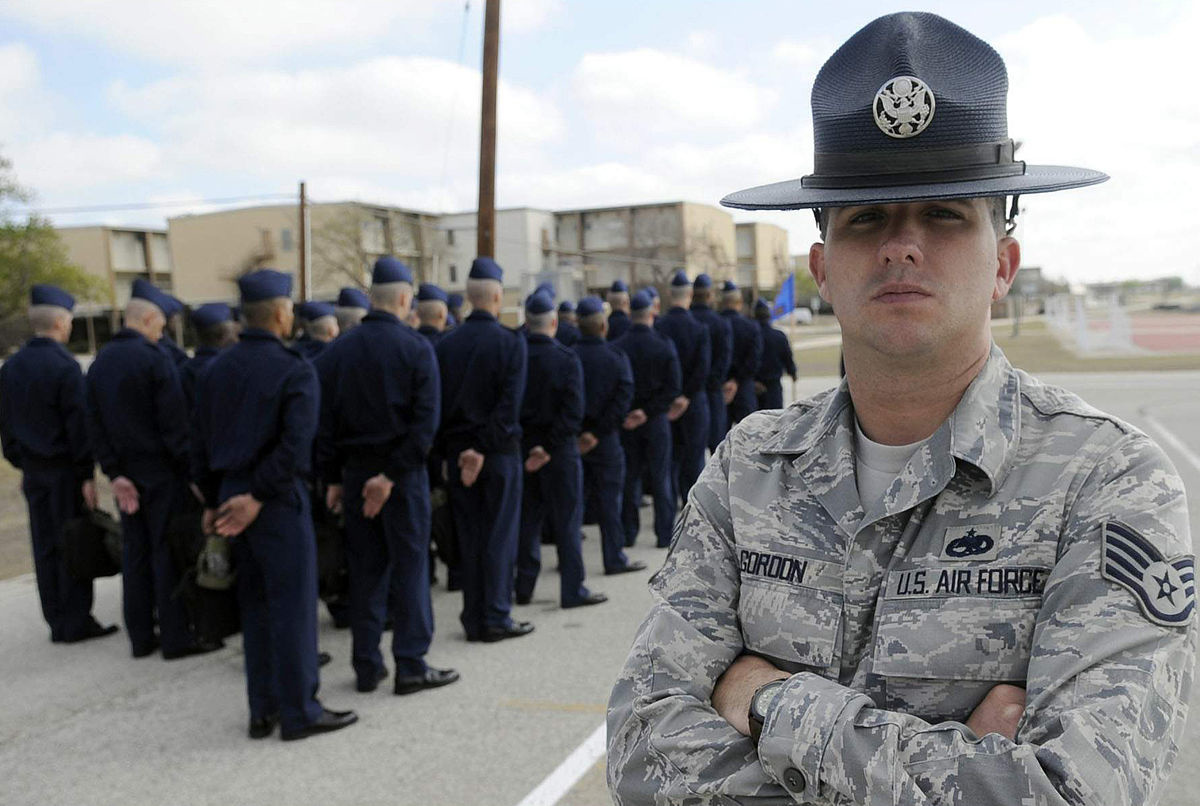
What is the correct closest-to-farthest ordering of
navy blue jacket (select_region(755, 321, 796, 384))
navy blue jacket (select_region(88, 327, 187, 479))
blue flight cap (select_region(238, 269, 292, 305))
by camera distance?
blue flight cap (select_region(238, 269, 292, 305)) → navy blue jacket (select_region(88, 327, 187, 479)) → navy blue jacket (select_region(755, 321, 796, 384))

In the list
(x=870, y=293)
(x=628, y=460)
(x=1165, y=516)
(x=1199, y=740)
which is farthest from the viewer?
(x=628, y=460)

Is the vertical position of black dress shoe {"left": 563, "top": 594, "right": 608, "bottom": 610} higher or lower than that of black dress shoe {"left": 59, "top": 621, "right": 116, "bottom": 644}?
higher

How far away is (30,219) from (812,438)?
21.6 metres

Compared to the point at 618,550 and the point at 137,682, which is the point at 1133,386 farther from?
the point at 137,682

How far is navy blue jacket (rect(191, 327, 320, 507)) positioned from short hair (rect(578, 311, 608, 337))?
3258 millimetres

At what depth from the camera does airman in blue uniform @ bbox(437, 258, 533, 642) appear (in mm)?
5539

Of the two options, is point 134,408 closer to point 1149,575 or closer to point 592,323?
point 592,323

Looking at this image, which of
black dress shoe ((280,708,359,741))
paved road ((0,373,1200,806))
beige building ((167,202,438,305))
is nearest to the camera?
paved road ((0,373,1200,806))

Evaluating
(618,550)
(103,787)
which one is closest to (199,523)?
(103,787)

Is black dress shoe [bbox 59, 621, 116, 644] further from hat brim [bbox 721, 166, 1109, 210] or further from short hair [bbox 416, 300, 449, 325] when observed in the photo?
hat brim [bbox 721, 166, 1109, 210]

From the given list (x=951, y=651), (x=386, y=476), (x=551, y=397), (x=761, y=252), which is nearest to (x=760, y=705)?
(x=951, y=651)

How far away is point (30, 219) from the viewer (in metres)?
19.0

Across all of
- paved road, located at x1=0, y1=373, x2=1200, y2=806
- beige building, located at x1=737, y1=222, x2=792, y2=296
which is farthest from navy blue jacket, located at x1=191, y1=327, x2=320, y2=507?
beige building, located at x1=737, y1=222, x2=792, y2=296

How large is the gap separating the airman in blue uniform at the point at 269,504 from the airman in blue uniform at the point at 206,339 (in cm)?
176
